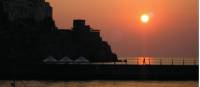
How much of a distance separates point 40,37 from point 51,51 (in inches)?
151

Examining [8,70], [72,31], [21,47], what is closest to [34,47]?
[21,47]

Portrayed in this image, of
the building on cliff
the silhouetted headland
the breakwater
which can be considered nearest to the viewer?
the breakwater

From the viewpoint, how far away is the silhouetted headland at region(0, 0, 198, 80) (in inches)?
3713

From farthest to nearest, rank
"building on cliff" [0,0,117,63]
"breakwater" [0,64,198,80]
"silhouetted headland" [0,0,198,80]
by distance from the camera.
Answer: "building on cliff" [0,0,117,63], "silhouetted headland" [0,0,198,80], "breakwater" [0,64,198,80]

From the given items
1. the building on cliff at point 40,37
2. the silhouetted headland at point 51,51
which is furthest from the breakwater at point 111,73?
the building on cliff at point 40,37

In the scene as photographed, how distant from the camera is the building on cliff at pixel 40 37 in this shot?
5276 inches

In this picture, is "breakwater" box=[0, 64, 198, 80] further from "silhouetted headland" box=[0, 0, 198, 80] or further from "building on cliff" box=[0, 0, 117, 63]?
"building on cliff" box=[0, 0, 117, 63]

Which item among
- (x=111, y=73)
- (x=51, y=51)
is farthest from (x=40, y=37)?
(x=111, y=73)

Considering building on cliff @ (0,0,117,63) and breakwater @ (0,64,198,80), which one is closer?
breakwater @ (0,64,198,80)

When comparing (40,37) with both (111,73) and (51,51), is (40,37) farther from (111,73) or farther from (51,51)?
(111,73)

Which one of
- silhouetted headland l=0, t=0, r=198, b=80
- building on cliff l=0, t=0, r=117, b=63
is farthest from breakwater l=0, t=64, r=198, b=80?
building on cliff l=0, t=0, r=117, b=63

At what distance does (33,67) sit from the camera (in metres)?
96.9

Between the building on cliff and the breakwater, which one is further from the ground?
the building on cliff

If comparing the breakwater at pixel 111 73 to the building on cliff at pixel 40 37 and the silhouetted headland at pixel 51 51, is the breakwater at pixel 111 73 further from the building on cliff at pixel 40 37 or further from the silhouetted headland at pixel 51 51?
the building on cliff at pixel 40 37
